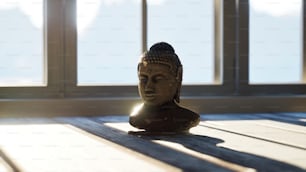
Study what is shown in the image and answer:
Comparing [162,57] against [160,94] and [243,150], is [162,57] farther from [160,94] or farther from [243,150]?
[243,150]

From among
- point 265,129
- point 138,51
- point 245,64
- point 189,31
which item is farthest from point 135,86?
point 265,129

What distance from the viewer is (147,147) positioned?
1.92 meters

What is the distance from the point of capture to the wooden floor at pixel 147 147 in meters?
1.55

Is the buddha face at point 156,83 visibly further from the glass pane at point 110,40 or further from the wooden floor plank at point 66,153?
the glass pane at point 110,40

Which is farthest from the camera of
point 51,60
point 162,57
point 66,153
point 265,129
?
point 51,60

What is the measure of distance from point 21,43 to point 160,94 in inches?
54.8

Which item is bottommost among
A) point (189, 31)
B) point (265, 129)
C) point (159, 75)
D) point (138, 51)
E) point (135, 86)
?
point (265, 129)

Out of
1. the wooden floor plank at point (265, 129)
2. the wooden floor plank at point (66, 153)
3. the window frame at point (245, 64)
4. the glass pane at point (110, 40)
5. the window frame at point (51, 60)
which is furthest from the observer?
the window frame at point (245, 64)

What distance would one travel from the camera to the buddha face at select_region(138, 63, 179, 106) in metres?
2.23

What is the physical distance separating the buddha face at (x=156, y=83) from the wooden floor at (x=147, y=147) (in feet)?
0.47

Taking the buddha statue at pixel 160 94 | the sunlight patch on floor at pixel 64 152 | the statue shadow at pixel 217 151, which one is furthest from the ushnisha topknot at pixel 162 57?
the sunlight patch on floor at pixel 64 152

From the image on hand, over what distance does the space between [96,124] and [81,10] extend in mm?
938

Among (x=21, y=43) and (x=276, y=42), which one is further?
(x=276, y=42)

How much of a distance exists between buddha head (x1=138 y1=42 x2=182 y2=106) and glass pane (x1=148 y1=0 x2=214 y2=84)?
1.23 metres
